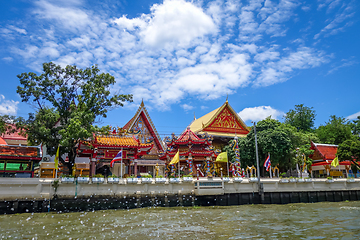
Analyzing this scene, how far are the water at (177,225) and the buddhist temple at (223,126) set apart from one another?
69.4ft

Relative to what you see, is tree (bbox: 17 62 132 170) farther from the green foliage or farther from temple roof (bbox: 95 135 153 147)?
the green foliage

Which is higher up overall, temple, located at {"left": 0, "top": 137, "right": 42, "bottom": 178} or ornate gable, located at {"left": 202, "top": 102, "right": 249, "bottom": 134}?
ornate gable, located at {"left": 202, "top": 102, "right": 249, "bottom": 134}

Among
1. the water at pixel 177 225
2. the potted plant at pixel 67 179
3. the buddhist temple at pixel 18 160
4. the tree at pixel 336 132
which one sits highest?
the tree at pixel 336 132

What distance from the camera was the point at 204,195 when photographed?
22688 mm

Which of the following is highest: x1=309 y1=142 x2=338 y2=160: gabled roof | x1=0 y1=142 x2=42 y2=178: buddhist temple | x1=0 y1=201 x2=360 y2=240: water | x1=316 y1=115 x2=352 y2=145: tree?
x1=316 y1=115 x2=352 y2=145: tree

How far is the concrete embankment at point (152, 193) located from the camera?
18938mm

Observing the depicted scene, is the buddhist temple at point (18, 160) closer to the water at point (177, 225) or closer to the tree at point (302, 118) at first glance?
the water at point (177, 225)

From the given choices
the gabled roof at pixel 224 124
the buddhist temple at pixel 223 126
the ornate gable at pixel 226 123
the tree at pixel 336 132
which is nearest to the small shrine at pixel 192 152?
the buddhist temple at pixel 223 126

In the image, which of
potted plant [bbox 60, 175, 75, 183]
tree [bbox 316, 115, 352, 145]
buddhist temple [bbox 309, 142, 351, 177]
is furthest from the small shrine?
tree [bbox 316, 115, 352, 145]

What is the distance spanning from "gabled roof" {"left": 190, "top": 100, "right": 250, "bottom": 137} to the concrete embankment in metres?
15.7

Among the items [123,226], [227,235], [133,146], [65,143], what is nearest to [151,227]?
[123,226]

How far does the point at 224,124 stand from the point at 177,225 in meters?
29.1

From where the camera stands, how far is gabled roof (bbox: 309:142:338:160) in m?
39.4

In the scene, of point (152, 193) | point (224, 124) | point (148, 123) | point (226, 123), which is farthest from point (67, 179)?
point (226, 123)
